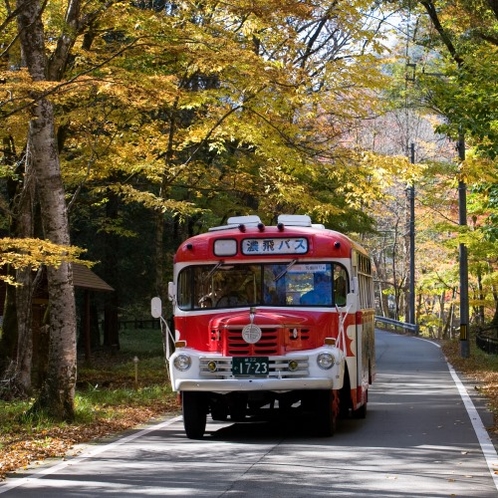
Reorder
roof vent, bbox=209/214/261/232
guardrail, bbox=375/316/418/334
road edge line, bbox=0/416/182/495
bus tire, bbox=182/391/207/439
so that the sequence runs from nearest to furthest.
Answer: road edge line, bbox=0/416/182/495 → bus tire, bbox=182/391/207/439 → roof vent, bbox=209/214/261/232 → guardrail, bbox=375/316/418/334

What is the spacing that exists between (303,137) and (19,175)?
7.47m

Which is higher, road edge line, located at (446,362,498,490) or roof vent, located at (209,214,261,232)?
roof vent, located at (209,214,261,232)

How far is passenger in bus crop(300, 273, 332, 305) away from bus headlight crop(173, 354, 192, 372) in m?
1.79

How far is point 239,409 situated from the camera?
1466 cm

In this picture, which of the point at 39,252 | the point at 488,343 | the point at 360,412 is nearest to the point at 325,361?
the point at 360,412

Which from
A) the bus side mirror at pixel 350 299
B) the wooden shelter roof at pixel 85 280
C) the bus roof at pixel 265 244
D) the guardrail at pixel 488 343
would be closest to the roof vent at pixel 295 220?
the bus roof at pixel 265 244

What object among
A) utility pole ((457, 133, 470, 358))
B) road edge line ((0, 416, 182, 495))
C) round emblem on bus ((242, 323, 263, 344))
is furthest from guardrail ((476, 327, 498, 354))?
round emblem on bus ((242, 323, 263, 344))

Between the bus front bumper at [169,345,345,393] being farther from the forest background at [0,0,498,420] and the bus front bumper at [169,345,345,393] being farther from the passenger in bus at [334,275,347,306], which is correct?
the forest background at [0,0,498,420]

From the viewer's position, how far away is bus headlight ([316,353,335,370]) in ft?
42.8

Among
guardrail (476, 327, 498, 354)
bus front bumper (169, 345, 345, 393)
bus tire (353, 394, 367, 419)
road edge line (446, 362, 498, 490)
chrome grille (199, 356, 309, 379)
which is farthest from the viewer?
guardrail (476, 327, 498, 354)

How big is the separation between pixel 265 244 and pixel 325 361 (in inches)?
76.7

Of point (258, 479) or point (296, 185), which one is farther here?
point (296, 185)

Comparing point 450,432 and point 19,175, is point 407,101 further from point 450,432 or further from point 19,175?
point 450,432

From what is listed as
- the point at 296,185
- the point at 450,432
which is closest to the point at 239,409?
the point at 450,432
